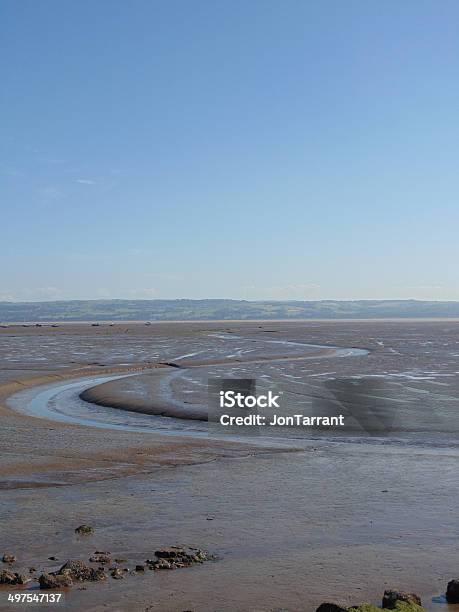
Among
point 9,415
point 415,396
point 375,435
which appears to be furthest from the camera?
point 415,396

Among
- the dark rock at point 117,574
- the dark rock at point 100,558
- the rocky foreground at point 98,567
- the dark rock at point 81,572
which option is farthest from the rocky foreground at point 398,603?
the dark rock at point 100,558

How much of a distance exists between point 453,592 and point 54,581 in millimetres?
3732

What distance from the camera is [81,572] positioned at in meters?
7.27

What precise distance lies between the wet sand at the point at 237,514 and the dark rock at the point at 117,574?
11 centimetres

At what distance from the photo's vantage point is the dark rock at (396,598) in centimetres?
643

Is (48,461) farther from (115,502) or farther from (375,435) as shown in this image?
(375,435)

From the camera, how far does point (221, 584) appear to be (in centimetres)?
716

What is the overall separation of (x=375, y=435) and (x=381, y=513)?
22.4 ft

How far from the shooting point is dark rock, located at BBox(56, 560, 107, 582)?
23.7 feet

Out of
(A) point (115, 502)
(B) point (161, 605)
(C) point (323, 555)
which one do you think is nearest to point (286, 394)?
(A) point (115, 502)

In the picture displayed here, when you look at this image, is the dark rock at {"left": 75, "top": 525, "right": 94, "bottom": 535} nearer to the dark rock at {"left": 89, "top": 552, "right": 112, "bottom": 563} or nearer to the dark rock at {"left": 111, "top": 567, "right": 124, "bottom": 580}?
the dark rock at {"left": 89, "top": 552, "right": 112, "bottom": 563}

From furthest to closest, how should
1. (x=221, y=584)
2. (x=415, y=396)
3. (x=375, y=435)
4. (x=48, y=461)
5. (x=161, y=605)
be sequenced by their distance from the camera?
(x=415, y=396) < (x=375, y=435) < (x=48, y=461) < (x=221, y=584) < (x=161, y=605)
